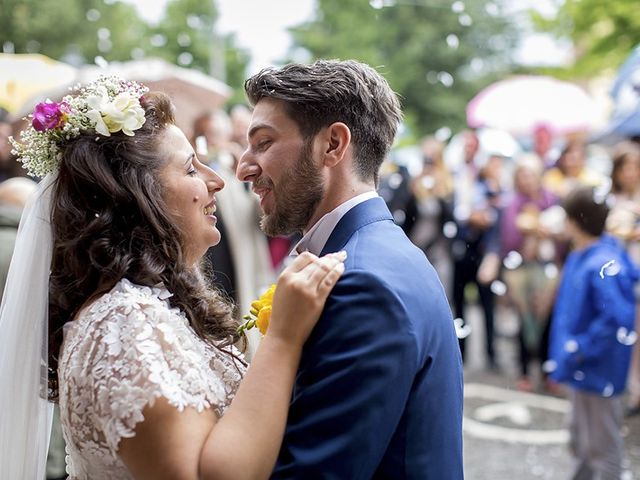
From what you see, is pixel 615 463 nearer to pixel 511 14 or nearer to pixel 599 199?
pixel 599 199

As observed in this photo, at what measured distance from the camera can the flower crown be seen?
82.0 inches

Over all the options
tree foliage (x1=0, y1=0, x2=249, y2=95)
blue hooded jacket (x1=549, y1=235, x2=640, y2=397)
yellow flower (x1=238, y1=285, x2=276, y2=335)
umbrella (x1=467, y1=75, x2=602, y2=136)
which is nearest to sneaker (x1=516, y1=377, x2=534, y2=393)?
blue hooded jacket (x1=549, y1=235, x2=640, y2=397)

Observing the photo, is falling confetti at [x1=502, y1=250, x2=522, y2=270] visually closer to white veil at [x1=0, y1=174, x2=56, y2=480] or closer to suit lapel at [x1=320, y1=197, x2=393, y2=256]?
suit lapel at [x1=320, y1=197, x2=393, y2=256]

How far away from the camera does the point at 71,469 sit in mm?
2033

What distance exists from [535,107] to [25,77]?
605 centimetres

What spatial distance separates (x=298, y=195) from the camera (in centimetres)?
206

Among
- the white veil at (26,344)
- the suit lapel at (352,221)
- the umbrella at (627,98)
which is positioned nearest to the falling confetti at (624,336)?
the umbrella at (627,98)

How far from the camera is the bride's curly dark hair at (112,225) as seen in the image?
6.63 feet

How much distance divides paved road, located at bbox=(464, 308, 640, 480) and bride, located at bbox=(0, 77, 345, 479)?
140 inches

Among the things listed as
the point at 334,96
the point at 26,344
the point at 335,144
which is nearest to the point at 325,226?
the point at 335,144

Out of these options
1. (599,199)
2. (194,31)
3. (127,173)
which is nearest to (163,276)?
(127,173)

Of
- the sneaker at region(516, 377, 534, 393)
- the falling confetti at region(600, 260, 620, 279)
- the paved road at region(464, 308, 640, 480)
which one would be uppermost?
the falling confetti at region(600, 260, 620, 279)

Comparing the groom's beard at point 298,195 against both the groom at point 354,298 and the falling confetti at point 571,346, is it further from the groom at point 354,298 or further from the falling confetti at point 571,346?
the falling confetti at point 571,346

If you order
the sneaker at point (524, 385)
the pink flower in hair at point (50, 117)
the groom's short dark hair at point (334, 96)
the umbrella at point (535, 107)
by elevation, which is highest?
the groom's short dark hair at point (334, 96)
